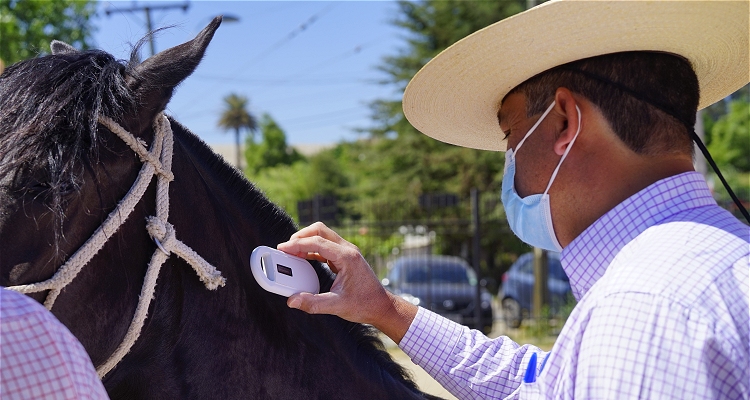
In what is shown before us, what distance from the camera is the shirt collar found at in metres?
1.21

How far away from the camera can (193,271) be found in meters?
1.66

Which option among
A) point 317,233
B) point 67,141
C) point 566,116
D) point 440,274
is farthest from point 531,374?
point 440,274

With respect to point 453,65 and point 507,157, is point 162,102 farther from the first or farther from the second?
point 507,157

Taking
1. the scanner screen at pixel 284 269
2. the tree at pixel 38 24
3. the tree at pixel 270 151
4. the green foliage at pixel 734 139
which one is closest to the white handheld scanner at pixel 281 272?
the scanner screen at pixel 284 269

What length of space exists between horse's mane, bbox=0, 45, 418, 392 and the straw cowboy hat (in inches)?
30.3

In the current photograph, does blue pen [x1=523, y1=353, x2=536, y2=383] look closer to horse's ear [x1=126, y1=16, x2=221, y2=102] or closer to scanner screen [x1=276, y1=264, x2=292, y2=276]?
scanner screen [x1=276, y1=264, x2=292, y2=276]

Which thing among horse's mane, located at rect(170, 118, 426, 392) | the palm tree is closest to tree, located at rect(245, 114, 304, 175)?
the palm tree

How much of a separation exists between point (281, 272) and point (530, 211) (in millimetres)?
657

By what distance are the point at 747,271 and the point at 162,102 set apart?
1287 mm

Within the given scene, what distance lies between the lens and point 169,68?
1541 mm

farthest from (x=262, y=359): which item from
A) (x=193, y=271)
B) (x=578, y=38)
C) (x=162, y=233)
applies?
(x=578, y=38)

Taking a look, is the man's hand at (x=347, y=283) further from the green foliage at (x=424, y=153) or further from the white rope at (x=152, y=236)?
the green foliage at (x=424, y=153)

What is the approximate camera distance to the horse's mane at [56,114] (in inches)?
54.3

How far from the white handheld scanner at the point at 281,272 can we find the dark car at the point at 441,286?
832 cm
